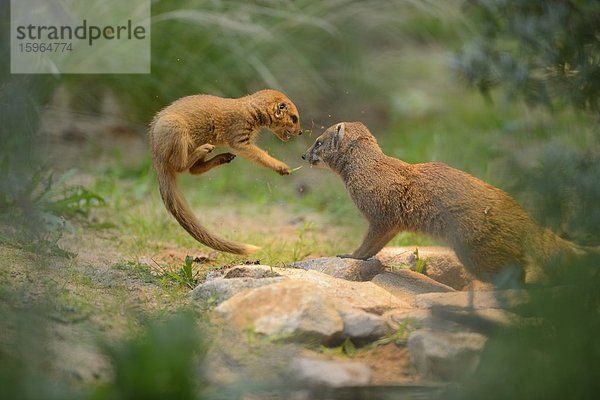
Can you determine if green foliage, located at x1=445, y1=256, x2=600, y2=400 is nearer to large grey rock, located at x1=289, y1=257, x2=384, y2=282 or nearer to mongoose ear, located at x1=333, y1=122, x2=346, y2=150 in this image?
large grey rock, located at x1=289, y1=257, x2=384, y2=282

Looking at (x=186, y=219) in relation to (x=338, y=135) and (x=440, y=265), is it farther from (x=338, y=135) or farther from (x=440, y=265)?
(x=440, y=265)

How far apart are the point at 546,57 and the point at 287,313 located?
2.20 meters

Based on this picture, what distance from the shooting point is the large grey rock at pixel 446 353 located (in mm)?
3428

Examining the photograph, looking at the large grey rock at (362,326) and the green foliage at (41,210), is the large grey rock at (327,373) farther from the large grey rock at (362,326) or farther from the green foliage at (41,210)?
the green foliage at (41,210)

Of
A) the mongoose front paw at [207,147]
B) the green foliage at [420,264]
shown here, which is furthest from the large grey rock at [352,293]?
the mongoose front paw at [207,147]

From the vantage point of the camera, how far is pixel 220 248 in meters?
5.12

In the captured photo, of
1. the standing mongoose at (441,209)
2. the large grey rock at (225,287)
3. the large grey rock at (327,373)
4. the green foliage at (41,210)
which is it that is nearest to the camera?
the large grey rock at (327,373)

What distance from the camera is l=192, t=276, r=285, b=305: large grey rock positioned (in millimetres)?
4129

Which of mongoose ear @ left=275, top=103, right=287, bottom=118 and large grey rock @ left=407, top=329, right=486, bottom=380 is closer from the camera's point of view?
large grey rock @ left=407, top=329, right=486, bottom=380

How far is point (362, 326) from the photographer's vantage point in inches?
148

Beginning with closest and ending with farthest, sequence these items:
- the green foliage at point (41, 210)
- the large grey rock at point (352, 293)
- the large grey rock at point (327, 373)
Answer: the large grey rock at point (327, 373) → the large grey rock at point (352, 293) → the green foliage at point (41, 210)

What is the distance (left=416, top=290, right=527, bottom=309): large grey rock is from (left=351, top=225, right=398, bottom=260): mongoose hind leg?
77 centimetres

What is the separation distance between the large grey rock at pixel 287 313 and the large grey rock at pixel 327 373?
29 centimetres

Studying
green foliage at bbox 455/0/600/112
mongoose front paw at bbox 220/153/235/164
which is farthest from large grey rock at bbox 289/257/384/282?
green foliage at bbox 455/0/600/112
